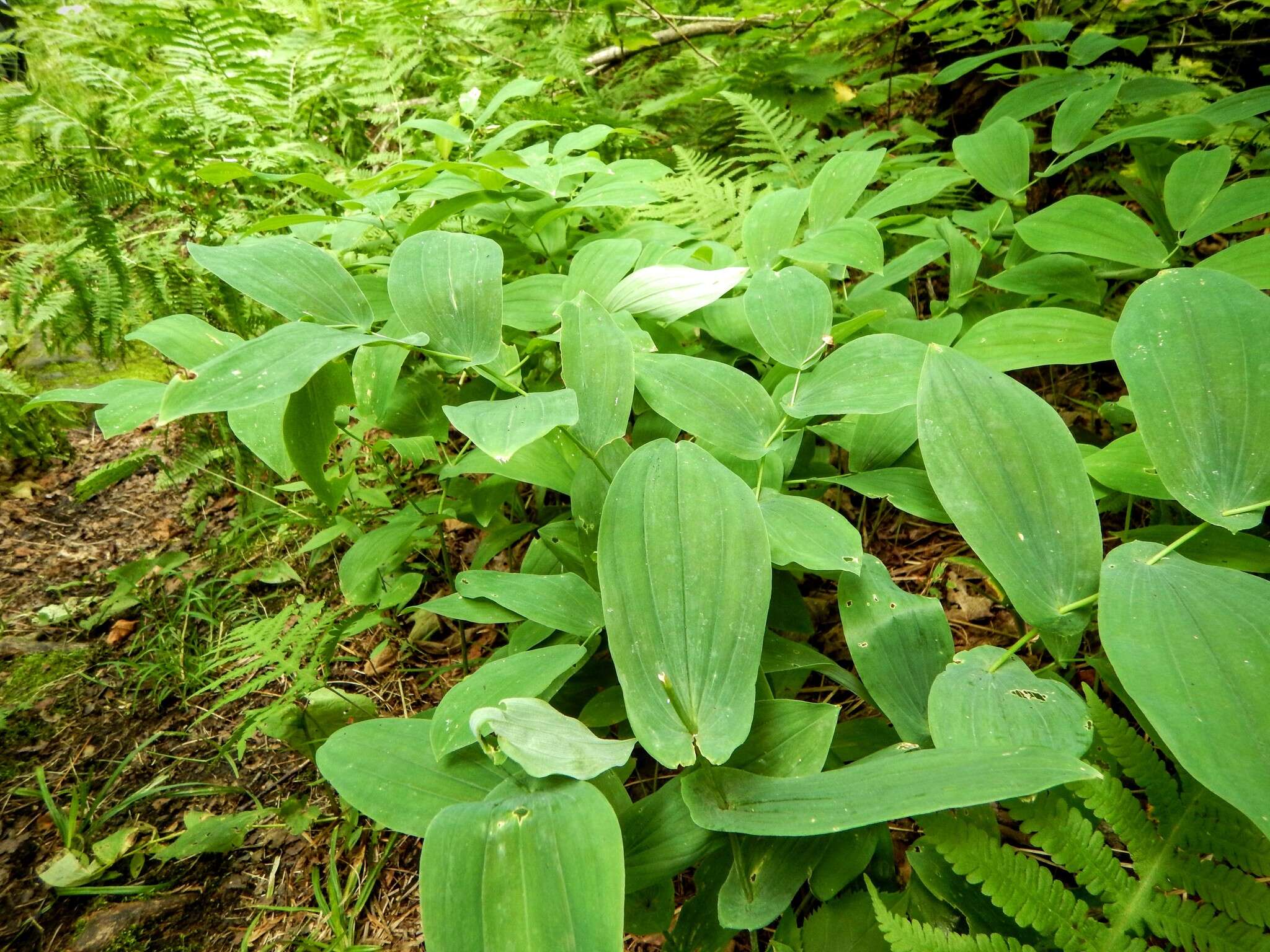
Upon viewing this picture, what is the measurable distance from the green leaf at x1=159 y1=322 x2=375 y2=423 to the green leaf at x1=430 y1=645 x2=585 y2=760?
440mm

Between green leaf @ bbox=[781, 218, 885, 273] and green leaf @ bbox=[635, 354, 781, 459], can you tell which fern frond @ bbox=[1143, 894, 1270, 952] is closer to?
green leaf @ bbox=[635, 354, 781, 459]

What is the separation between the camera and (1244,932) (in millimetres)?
658

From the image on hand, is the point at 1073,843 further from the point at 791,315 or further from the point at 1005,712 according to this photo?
the point at 791,315

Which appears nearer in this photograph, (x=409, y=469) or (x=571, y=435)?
(x=571, y=435)

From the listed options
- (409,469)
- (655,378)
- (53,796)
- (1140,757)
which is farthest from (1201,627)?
(53,796)

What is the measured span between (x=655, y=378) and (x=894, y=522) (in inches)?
35.6

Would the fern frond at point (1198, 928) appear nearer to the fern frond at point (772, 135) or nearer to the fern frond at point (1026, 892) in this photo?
the fern frond at point (1026, 892)

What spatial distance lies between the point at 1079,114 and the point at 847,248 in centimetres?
63

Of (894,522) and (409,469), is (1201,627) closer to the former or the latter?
(894,522)

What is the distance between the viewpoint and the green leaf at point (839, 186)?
1420 millimetres

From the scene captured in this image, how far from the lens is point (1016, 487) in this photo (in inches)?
30.6

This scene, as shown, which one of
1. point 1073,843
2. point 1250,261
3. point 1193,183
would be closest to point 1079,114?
point 1193,183

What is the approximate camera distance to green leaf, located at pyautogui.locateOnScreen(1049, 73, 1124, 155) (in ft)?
4.51

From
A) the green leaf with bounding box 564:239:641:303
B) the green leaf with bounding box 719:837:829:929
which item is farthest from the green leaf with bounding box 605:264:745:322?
the green leaf with bounding box 719:837:829:929
